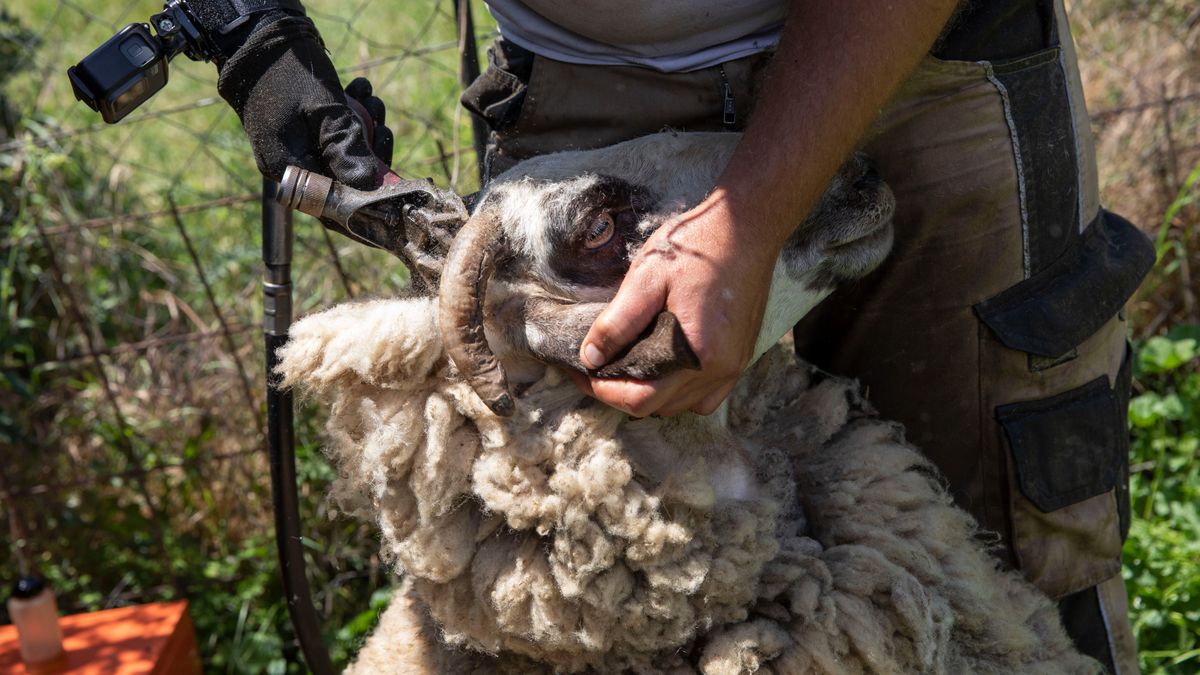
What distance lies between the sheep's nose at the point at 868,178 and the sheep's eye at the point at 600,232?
0.42 metres

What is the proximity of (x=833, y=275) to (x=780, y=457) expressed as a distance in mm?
338

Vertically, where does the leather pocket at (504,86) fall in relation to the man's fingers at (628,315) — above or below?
above

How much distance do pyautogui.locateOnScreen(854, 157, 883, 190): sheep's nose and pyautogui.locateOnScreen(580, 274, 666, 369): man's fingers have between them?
1.69ft

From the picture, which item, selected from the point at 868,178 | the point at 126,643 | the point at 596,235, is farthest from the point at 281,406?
the point at 868,178

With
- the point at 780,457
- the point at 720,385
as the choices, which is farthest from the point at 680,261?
the point at 780,457

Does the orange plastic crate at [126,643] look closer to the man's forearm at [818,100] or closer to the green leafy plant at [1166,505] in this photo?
the man's forearm at [818,100]

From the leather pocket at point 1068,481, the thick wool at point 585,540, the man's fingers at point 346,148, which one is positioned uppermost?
the man's fingers at point 346,148

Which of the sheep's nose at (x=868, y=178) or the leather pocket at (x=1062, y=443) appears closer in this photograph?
the sheep's nose at (x=868, y=178)

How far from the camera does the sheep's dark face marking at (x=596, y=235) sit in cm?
168

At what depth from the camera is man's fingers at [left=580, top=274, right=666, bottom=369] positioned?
4.74 feet

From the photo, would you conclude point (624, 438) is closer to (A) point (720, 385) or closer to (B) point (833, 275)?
(A) point (720, 385)

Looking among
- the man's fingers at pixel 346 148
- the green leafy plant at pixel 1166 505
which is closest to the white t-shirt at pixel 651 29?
the man's fingers at pixel 346 148

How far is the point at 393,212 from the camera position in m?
1.57

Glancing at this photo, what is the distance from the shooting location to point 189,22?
173 cm
